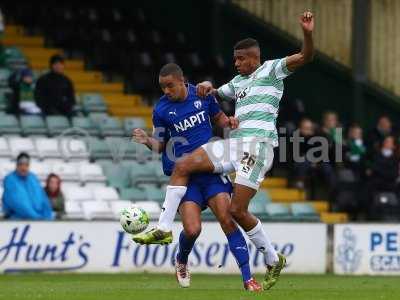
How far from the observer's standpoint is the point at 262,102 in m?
12.1

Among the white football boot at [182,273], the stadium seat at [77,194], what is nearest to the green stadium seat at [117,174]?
the stadium seat at [77,194]

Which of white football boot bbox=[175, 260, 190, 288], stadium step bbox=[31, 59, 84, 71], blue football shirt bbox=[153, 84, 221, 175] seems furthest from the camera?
stadium step bbox=[31, 59, 84, 71]

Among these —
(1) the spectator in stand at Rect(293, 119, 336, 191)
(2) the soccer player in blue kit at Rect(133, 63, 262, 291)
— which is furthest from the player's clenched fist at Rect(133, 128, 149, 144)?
(1) the spectator in stand at Rect(293, 119, 336, 191)

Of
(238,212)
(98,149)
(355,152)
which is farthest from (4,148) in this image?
(238,212)

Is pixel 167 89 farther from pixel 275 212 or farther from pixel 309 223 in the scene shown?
pixel 275 212

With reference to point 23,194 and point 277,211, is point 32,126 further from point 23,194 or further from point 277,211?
point 277,211

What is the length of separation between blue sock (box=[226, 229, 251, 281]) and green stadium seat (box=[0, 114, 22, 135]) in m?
9.68

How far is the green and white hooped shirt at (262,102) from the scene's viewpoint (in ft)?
39.7

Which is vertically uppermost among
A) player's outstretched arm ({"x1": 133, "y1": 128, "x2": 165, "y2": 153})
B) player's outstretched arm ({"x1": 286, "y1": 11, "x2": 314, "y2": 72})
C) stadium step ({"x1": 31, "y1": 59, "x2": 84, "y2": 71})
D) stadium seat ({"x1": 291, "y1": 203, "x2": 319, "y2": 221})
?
stadium step ({"x1": 31, "y1": 59, "x2": 84, "y2": 71})

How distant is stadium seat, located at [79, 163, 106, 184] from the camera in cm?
2109

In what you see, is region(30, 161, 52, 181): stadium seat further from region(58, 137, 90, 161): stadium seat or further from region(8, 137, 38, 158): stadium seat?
region(58, 137, 90, 161): stadium seat

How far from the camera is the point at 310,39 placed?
1146 cm

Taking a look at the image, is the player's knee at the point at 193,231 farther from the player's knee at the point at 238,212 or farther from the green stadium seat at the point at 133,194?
the green stadium seat at the point at 133,194

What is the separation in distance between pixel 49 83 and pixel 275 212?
4351 millimetres
